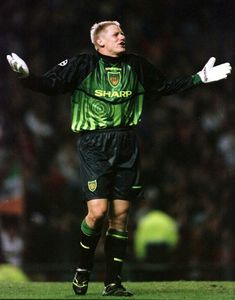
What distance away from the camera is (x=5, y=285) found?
7.51 m

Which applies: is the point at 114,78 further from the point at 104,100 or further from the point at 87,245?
the point at 87,245

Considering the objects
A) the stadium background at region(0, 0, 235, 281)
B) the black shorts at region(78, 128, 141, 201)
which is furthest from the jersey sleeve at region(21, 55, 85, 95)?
the stadium background at region(0, 0, 235, 281)

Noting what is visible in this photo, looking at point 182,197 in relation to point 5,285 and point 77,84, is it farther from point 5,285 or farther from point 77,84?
point 77,84

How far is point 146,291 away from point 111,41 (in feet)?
5.59

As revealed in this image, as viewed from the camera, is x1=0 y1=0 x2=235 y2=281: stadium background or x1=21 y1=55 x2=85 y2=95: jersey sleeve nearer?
x1=21 y1=55 x2=85 y2=95: jersey sleeve

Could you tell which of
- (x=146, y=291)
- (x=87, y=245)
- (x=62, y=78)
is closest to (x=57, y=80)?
(x=62, y=78)

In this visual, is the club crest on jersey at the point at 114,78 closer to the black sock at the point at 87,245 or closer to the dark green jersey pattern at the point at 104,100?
the dark green jersey pattern at the point at 104,100

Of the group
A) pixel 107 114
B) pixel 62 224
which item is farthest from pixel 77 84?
pixel 62 224

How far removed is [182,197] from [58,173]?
4.89 feet

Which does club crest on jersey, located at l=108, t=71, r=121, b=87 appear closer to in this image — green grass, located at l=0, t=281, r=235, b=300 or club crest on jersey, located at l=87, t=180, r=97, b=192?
club crest on jersey, located at l=87, t=180, r=97, b=192

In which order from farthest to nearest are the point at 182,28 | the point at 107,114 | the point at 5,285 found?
the point at 182,28 < the point at 5,285 < the point at 107,114

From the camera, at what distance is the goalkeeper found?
6.45 meters

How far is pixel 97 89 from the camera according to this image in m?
6.48

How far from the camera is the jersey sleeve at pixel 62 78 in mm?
6406
